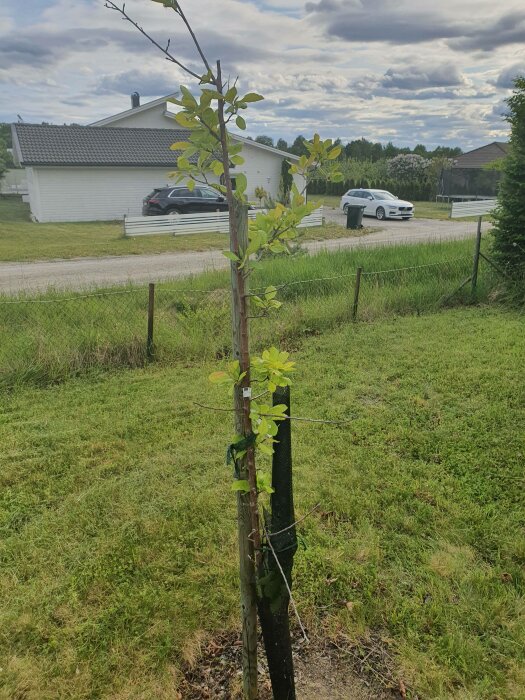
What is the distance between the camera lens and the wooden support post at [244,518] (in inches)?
63.9

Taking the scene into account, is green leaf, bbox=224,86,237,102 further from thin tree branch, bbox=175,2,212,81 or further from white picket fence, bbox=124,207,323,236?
white picket fence, bbox=124,207,323,236

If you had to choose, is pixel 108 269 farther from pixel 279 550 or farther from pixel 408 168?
pixel 408 168

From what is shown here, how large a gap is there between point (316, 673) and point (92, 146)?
23337 mm

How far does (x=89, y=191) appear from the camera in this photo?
2167 centimetres

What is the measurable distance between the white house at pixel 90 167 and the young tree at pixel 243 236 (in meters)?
19.9

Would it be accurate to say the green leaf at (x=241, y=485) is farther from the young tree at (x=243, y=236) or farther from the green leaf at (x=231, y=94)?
the green leaf at (x=231, y=94)

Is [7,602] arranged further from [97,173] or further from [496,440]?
[97,173]

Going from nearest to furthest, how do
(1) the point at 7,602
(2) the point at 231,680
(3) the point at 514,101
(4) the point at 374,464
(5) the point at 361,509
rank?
(2) the point at 231,680, (1) the point at 7,602, (5) the point at 361,509, (4) the point at 374,464, (3) the point at 514,101

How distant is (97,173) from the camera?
21703mm

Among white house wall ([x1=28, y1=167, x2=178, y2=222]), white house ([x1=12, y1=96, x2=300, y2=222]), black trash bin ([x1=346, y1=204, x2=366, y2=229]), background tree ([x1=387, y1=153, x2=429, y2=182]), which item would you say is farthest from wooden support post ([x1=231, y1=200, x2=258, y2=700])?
background tree ([x1=387, y1=153, x2=429, y2=182])

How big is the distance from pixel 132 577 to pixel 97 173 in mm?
21654

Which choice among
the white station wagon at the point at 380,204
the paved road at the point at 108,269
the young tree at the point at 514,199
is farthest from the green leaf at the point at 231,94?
the white station wagon at the point at 380,204

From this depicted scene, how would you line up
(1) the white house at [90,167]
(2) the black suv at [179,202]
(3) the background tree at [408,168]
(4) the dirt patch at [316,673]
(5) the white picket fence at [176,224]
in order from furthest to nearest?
(3) the background tree at [408,168] → (1) the white house at [90,167] → (2) the black suv at [179,202] → (5) the white picket fence at [176,224] → (4) the dirt patch at [316,673]

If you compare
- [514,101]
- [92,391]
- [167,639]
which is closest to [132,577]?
[167,639]
